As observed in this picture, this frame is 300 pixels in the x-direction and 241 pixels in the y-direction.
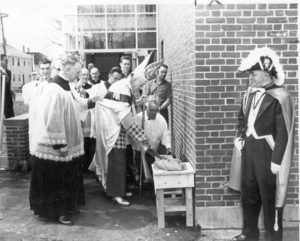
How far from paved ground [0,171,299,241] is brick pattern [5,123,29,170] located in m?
1.90

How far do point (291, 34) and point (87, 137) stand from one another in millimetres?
4515

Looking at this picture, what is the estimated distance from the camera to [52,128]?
15.2ft

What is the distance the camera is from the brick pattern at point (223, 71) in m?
4.40

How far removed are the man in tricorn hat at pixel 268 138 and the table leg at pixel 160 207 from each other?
1074mm

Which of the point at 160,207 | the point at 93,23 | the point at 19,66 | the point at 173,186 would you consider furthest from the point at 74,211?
the point at 19,66

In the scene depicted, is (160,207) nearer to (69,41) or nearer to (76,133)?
(76,133)

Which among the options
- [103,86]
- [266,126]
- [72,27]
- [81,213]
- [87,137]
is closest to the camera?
[266,126]

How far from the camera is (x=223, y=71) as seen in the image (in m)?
4.52

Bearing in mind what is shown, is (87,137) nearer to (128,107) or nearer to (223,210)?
(128,107)

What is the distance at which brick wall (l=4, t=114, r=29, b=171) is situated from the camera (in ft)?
26.0

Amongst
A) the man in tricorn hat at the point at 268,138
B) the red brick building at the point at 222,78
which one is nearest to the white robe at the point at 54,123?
the red brick building at the point at 222,78

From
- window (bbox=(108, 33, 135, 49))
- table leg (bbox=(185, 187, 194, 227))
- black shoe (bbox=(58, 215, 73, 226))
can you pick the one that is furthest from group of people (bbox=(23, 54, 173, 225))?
window (bbox=(108, 33, 135, 49))

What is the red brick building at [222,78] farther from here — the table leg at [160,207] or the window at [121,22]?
the window at [121,22]

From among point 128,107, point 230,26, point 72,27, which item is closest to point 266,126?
point 230,26
